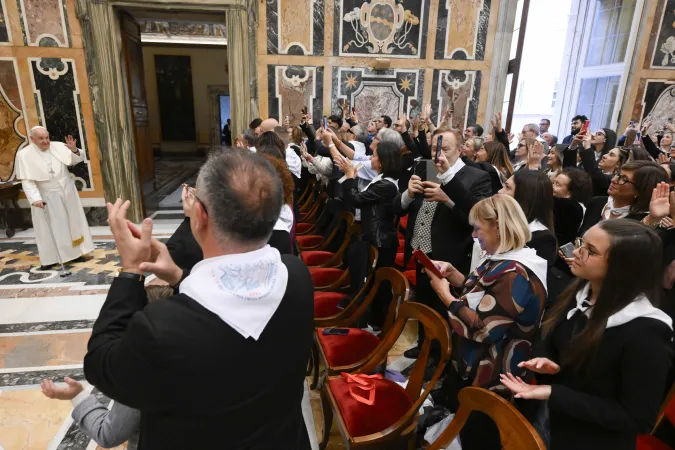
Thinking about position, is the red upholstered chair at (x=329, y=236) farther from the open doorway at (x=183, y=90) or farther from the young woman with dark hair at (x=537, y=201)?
the open doorway at (x=183, y=90)

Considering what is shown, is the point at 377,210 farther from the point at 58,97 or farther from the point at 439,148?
the point at 58,97

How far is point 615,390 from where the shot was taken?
1.41 m

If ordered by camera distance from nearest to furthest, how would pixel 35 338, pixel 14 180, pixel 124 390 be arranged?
pixel 124 390 < pixel 35 338 < pixel 14 180

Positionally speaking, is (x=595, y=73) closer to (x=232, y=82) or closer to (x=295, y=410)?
(x=232, y=82)

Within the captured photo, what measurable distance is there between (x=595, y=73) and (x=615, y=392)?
9.32 metres

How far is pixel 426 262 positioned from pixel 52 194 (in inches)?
204

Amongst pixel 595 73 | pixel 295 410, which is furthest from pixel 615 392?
pixel 595 73

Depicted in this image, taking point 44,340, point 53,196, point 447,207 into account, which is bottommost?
point 44,340

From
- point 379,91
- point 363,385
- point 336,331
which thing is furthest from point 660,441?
point 379,91

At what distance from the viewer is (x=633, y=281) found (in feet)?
4.70

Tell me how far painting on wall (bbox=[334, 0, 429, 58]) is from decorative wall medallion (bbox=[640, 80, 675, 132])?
4.18 m

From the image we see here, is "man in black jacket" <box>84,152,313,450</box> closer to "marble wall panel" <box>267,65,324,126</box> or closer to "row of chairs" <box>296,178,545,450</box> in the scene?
"row of chairs" <box>296,178,545,450</box>

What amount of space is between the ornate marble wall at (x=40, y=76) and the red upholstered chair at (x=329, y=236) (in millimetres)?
4556

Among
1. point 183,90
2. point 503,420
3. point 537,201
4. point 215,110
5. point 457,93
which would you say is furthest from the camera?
point 215,110
